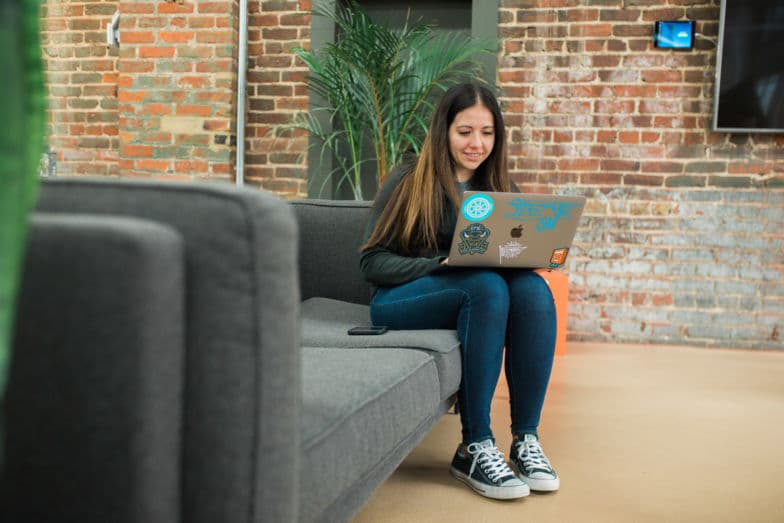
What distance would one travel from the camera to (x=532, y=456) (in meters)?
1.86

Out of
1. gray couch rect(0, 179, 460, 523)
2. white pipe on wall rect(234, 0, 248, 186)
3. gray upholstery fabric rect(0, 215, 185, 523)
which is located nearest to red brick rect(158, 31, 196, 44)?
white pipe on wall rect(234, 0, 248, 186)

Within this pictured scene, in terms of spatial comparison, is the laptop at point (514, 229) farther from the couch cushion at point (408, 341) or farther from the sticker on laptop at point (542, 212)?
the couch cushion at point (408, 341)

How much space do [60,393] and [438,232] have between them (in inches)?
59.8

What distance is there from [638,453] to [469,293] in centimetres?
72

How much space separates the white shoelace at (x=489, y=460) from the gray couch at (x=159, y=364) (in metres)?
0.86

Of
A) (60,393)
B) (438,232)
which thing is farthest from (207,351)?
(438,232)

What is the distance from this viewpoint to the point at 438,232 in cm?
216

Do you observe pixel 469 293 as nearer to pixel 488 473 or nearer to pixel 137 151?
pixel 488 473

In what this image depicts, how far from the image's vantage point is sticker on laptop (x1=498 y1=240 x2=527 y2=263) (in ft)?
6.19

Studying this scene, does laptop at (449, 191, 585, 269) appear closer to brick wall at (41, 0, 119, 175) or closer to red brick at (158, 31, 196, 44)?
red brick at (158, 31, 196, 44)

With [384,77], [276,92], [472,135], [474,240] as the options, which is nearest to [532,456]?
[474,240]

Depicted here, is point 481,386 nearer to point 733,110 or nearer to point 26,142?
point 26,142

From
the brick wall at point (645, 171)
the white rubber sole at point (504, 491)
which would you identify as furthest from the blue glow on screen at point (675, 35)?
the white rubber sole at point (504, 491)

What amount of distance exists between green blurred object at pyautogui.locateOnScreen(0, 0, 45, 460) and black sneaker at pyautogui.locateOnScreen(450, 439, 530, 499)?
1503 mm
